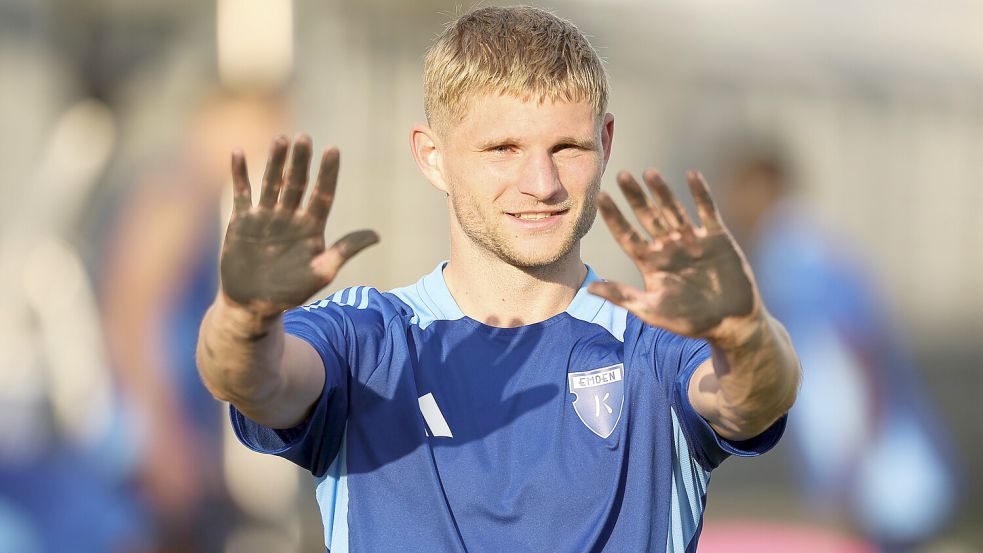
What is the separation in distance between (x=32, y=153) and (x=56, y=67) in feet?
1.48

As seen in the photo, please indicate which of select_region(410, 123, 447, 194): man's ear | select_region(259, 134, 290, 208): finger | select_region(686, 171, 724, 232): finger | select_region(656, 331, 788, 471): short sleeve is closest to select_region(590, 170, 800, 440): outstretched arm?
select_region(686, 171, 724, 232): finger

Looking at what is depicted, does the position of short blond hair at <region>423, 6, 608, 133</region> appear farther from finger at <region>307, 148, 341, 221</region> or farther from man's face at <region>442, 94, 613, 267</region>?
finger at <region>307, 148, 341, 221</region>

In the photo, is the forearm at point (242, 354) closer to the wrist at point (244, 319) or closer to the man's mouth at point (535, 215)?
the wrist at point (244, 319)

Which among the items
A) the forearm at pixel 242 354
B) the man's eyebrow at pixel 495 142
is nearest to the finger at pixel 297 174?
the forearm at pixel 242 354

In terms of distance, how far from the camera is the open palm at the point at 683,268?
2.36 metres

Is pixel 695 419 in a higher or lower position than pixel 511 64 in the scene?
lower

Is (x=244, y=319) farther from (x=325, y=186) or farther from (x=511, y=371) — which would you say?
(x=511, y=371)

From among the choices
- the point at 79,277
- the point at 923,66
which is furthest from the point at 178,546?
the point at 923,66

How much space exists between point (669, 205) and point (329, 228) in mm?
5314

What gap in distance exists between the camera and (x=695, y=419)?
2637 millimetres

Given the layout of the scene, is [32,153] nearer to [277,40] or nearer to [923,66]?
[277,40]

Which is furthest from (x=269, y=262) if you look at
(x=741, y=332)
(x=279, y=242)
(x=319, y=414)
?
(x=741, y=332)

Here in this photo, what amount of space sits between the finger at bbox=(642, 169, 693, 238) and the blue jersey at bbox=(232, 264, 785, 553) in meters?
0.37

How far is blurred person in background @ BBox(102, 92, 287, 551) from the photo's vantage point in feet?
18.1
